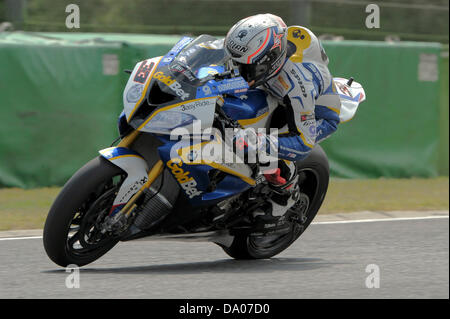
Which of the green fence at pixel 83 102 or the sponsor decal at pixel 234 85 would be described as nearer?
the sponsor decal at pixel 234 85

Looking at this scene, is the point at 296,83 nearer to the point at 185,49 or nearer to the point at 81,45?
the point at 185,49

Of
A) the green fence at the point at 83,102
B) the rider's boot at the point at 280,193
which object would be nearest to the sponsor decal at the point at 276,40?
the rider's boot at the point at 280,193

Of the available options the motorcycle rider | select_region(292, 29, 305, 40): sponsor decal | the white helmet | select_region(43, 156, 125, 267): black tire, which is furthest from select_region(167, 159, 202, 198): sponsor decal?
select_region(292, 29, 305, 40): sponsor decal

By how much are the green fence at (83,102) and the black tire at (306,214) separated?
155 inches

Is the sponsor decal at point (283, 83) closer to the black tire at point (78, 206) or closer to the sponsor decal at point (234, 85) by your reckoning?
the sponsor decal at point (234, 85)

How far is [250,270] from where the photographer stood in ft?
19.9

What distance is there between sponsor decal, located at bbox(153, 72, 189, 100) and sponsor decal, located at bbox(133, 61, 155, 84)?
70 millimetres

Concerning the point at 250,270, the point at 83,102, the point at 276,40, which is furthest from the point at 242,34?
the point at 83,102

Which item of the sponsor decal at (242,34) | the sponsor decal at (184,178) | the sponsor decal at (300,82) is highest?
the sponsor decal at (242,34)

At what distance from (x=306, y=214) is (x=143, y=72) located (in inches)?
68.6

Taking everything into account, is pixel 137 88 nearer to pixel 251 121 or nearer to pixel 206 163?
pixel 206 163

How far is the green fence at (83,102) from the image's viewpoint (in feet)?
32.2

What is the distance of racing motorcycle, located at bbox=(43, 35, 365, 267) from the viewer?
539cm
